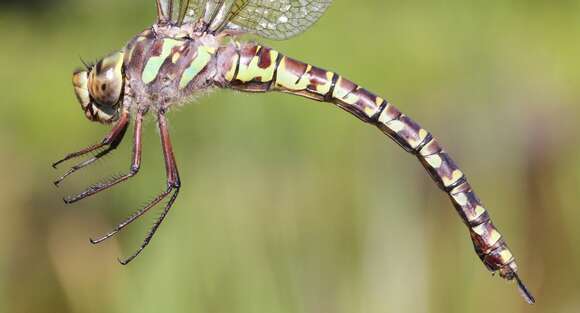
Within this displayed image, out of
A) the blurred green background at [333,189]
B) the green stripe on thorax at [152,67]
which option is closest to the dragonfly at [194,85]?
the green stripe on thorax at [152,67]

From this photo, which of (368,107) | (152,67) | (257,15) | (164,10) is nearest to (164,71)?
(152,67)

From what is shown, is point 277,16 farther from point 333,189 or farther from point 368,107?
point 333,189

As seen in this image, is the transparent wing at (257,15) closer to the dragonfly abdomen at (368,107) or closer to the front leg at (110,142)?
the dragonfly abdomen at (368,107)

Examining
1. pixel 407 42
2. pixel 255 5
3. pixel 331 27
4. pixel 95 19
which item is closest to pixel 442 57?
pixel 407 42

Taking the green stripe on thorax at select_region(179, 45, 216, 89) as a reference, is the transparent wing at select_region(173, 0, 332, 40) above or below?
above

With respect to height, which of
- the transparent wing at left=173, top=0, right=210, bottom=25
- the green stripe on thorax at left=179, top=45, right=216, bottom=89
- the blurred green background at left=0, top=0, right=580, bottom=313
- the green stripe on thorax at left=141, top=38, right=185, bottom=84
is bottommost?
the blurred green background at left=0, top=0, right=580, bottom=313

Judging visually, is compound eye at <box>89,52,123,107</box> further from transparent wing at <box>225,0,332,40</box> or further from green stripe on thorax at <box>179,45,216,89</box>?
transparent wing at <box>225,0,332,40</box>

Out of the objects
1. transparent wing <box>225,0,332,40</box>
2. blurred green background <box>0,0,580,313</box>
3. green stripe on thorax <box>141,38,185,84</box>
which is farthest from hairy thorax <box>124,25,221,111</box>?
blurred green background <box>0,0,580,313</box>

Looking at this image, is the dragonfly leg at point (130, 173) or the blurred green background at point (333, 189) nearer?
the dragonfly leg at point (130, 173)
